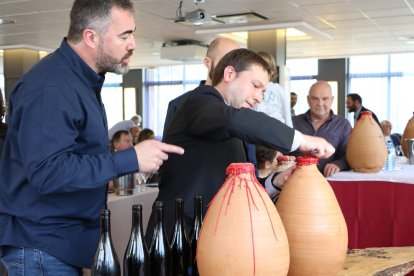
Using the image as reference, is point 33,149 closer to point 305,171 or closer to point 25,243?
point 25,243

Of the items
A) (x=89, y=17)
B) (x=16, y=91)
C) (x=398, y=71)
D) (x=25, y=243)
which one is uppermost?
(x=398, y=71)

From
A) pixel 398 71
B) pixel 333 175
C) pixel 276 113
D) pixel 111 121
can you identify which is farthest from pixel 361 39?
pixel 111 121

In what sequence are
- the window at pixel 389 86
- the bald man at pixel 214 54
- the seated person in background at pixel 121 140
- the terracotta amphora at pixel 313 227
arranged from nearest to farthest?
1. the terracotta amphora at pixel 313 227
2. the bald man at pixel 214 54
3. the seated person in background at pixel 121 140
4. the window at pixel 389 86

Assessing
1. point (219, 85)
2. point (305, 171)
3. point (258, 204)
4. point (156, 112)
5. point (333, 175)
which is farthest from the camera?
point (156, 112)

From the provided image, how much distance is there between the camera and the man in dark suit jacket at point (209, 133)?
1.36 m

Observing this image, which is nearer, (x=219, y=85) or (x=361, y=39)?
(x=219, y=85)

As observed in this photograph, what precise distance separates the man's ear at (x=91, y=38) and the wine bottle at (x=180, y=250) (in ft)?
1.72

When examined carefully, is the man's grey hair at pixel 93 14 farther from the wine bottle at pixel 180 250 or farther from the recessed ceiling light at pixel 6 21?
the recessed ceiling light at pixel 6 21

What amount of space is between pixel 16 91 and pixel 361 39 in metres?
8.72

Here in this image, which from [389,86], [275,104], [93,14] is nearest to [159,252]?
[93,14]

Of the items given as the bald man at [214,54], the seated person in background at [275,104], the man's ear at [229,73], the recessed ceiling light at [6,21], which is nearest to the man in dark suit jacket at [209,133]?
the man's ear at [229,73]

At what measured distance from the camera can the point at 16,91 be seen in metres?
1.36

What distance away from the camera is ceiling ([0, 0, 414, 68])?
633cm

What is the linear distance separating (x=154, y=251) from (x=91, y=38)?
0.60 m
